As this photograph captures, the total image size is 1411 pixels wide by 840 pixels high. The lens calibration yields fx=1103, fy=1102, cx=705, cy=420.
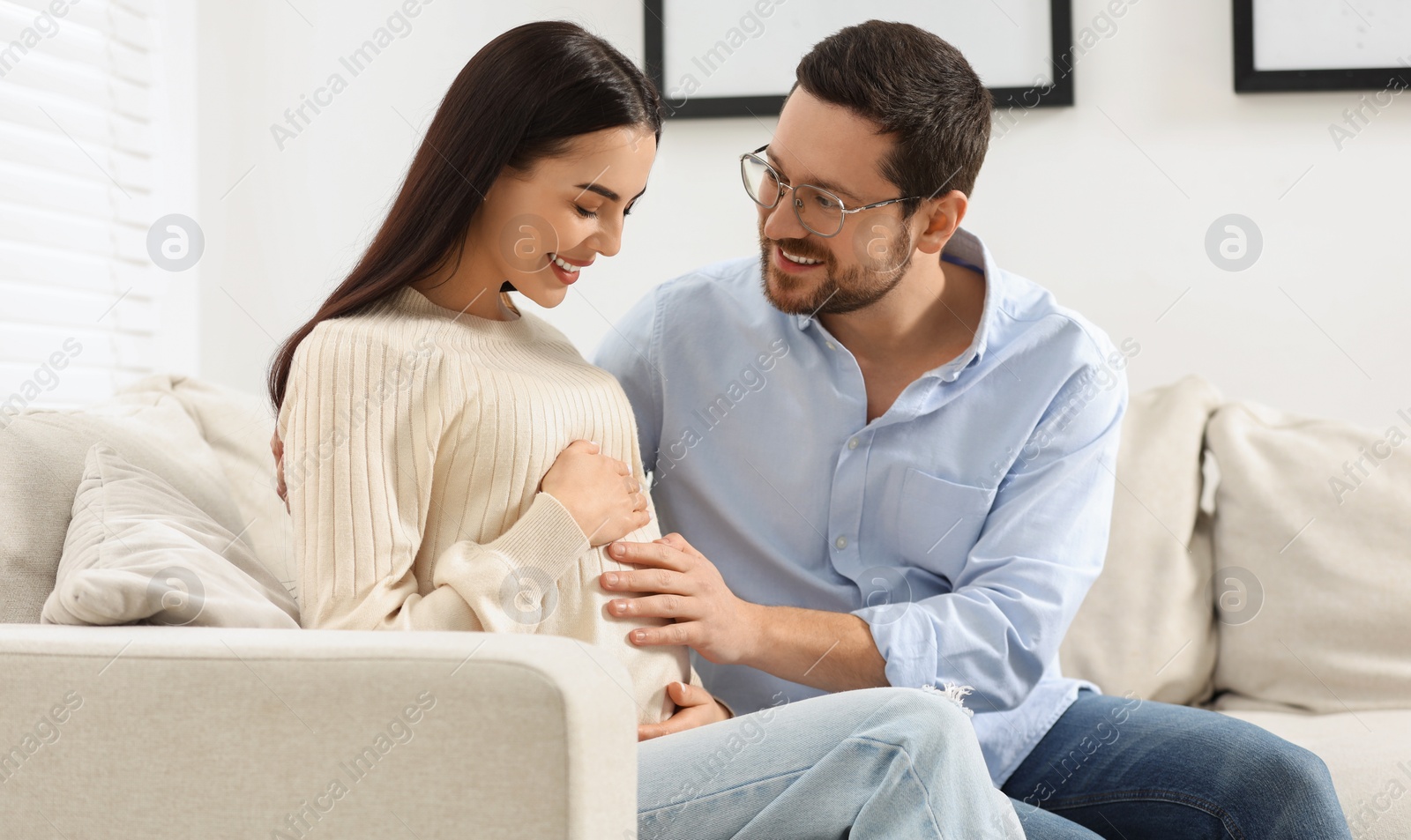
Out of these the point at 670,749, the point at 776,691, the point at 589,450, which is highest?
the point at 589,450

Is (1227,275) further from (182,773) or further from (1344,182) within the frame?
(182,773)

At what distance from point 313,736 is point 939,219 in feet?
3.47

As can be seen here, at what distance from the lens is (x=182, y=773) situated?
Result: 836 mm

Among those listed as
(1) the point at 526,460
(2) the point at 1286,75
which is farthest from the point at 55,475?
(2) the point at 1286,75

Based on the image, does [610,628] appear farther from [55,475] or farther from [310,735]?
[55,475]

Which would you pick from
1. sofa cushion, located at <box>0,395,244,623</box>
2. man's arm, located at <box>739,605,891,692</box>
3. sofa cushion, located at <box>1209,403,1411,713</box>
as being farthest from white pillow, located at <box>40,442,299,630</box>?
sofa cushion, located at <box>1209,403,1411,713</box>

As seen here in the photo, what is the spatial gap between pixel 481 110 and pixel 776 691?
2.54ft

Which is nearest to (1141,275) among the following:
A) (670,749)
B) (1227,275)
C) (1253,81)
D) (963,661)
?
(1227,275)

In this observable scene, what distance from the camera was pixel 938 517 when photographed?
1.38m

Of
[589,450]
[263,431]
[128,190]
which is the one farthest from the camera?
[128,190]

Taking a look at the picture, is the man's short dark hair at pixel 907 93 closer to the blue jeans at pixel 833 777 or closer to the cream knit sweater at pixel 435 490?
the cream knit sweater at pixel 435 490

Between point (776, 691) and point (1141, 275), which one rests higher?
point (1141, 275)

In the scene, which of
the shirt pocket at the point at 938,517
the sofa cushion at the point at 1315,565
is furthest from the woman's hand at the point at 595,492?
the sofa cushion at the point at 1315,565

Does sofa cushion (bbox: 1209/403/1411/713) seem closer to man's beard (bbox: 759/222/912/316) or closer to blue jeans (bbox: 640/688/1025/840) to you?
man's beard (bbox: 759/222/912/316)
